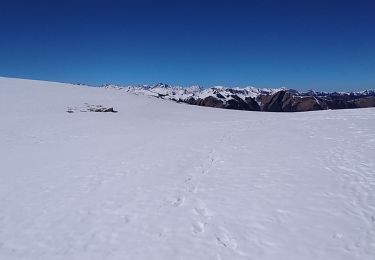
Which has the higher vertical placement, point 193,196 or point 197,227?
point 193,196

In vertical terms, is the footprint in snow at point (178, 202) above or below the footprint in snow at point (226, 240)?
above

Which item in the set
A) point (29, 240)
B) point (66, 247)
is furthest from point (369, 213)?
point (29, 240)

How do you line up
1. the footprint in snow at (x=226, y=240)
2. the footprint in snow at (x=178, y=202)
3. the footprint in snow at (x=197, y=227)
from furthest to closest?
the footprint in snow at (x=178, y=202) < the footprint in snow at (x=197, y=227) < the footprint in snow at (x=226, y=240)

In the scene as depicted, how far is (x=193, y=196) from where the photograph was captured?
35.3 feet

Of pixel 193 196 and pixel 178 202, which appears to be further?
pixel 193 196

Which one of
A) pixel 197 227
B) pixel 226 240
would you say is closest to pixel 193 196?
pixel 197 227

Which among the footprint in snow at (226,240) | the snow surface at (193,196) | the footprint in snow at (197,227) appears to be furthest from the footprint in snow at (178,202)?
the footprint in snow at (226,240)

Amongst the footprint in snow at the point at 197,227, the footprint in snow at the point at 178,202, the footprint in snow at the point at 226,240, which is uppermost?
the footprint in snow at the point at 178,202

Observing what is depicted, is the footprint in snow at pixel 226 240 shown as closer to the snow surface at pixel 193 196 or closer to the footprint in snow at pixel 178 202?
the snow surface at pixel 193 196

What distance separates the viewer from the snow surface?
7.63m

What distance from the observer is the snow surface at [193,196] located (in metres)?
7.63

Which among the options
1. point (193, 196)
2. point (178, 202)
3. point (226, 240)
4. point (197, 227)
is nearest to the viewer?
point (226, 240)

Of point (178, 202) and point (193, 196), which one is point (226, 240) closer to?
point (178, 202)

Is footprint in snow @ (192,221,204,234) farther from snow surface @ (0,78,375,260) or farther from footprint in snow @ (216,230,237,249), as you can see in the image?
footprint in snow @ (216,230,237,249)
